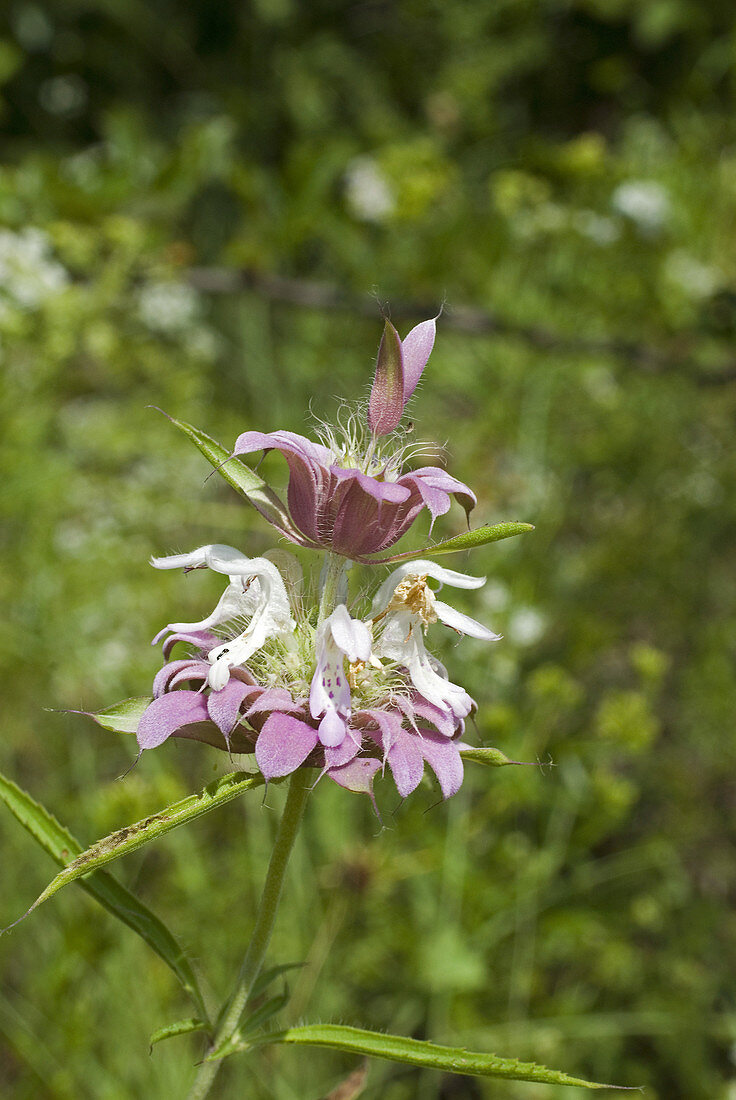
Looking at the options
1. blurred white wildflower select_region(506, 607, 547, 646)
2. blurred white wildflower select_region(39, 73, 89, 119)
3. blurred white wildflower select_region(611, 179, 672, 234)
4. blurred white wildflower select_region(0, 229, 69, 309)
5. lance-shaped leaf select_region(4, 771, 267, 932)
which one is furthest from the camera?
blurred white wildflower select_region(39, 73, 89, 119)

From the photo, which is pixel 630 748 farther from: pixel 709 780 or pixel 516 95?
pixel 516 95

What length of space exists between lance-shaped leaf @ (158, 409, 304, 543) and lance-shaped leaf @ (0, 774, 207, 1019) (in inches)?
11.6

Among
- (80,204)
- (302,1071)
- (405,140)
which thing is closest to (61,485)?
(80,204)

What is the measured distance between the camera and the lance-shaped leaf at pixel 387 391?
0.68m

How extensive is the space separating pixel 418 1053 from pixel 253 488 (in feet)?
1.42

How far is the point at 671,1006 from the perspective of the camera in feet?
6.08

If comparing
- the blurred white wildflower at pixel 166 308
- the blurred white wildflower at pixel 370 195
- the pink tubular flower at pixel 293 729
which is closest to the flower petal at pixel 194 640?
the pink tubular flower at pixel 293 729

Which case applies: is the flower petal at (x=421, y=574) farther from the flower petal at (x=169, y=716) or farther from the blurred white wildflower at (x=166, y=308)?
the blurred white wildflower at (x=166, y=308)

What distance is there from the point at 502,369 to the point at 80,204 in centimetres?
127

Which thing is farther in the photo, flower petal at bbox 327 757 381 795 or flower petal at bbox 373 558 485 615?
flower petal at bbox 373 558 485 615

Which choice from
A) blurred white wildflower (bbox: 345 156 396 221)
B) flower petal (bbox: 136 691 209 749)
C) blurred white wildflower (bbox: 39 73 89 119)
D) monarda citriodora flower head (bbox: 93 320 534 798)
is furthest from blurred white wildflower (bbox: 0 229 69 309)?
blurred white wildflower (bbox: 39 73 89 119)

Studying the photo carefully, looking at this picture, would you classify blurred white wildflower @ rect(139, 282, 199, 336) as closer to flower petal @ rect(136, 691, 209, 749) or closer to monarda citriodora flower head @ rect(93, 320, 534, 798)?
monarda citriodora flower head @ rect(93, 320, 534, 798)

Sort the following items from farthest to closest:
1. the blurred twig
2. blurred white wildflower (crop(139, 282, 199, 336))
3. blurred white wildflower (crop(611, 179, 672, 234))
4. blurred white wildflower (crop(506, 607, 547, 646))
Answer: blurred white wildflower (crop(611, 179, 672, 234))
blurred white wildflower (crop(139, 282, 199, 336))
the blurred twig
blurred white wildflower (crop(506, 607, 547, 646))

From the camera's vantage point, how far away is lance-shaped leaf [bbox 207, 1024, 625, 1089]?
2.07 ft
